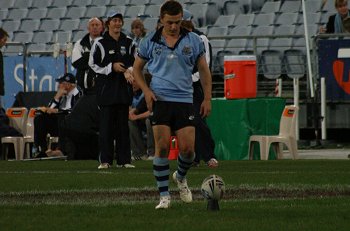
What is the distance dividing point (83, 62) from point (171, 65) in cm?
868

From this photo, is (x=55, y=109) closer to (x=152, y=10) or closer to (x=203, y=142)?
(x=203, y=142)

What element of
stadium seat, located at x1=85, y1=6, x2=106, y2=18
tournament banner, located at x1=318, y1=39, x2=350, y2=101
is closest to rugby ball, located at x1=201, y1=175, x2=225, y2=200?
tournament banner, located at x1=318, y1=39, x2=350, y2=101

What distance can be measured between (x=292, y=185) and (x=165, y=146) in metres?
2.60

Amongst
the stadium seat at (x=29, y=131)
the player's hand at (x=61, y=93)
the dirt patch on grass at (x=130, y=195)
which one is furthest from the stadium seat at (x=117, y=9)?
the dirt patch on grass at (x=130, y=195)

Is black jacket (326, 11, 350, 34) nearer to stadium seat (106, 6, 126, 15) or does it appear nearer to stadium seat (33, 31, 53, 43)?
stadium seat (106, 6, 126, 15)

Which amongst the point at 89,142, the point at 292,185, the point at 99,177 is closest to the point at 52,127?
the point at 89,142

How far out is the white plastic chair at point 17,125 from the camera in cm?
2148

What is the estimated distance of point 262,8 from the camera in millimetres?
26703

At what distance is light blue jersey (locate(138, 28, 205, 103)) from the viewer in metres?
10.5

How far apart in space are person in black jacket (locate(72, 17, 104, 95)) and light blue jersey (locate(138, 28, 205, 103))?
826 cm

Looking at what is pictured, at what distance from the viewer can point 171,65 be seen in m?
10.5

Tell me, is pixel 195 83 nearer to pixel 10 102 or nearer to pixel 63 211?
pixel 63 211

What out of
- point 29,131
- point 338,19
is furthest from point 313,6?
point 29,131

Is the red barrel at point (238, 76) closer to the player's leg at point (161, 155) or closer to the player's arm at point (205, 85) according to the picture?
the player's arm at point (205, 85)
